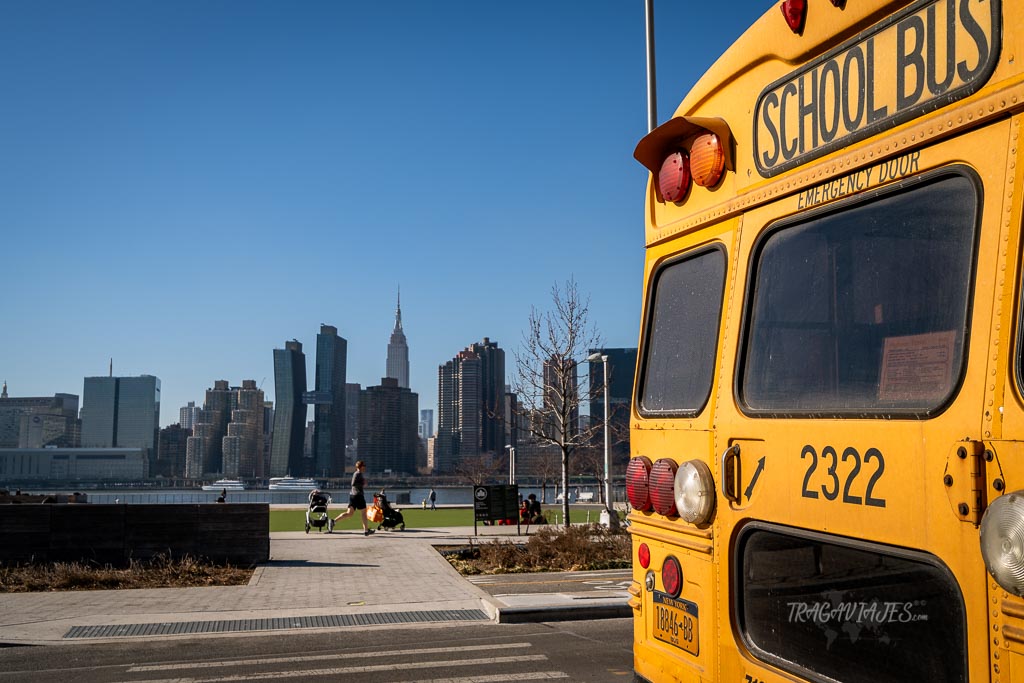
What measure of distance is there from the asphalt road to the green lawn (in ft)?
43.8

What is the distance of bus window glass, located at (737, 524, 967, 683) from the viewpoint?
8.12 ft

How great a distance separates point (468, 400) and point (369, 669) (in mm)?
143790

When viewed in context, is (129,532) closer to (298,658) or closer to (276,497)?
(298,658)

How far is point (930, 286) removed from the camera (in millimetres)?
2643

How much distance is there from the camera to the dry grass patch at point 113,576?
1303 centimetres

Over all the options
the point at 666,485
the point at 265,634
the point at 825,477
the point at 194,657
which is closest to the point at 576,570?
the point at 265,634

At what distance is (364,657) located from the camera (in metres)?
8.55

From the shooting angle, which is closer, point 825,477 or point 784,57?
A: point 825,477

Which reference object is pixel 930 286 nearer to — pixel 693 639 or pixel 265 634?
pixel 693 639

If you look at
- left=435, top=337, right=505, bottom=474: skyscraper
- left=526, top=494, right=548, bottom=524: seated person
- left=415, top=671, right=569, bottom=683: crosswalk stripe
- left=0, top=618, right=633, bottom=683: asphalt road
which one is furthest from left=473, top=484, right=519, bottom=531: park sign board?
left=435, top=337, right=505, bottom=474: skyscraper

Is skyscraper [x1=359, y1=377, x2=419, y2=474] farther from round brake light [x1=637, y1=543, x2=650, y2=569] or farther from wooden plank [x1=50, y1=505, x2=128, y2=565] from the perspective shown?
round brake light [x1=637, y1=543, x2=650, y2=569]

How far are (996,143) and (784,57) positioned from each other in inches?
41.5

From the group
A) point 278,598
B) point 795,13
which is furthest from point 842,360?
point 278,598

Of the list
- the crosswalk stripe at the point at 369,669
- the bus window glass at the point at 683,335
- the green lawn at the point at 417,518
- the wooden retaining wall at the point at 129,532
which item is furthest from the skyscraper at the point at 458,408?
the bus window glass at the point at 683,335
